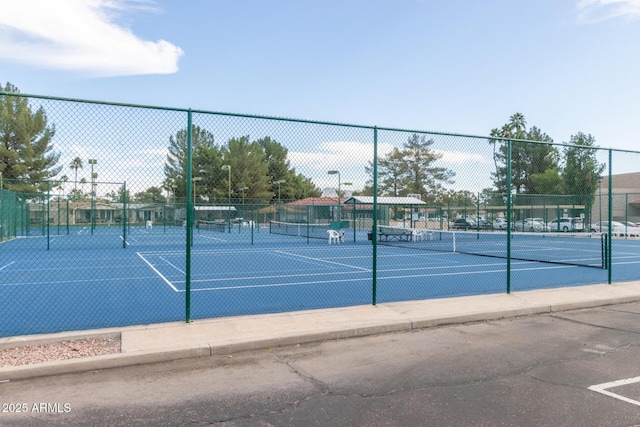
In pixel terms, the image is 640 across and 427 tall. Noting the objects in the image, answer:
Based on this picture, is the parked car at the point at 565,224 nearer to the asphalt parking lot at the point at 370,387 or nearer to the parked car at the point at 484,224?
the parked car at the point at 484,224

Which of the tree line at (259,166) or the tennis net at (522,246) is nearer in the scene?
the tree line at (259,166)

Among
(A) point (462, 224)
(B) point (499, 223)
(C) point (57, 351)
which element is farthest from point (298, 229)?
(C) point (57, 351)

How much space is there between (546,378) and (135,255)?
17883 mm

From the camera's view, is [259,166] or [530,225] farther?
[530,225]

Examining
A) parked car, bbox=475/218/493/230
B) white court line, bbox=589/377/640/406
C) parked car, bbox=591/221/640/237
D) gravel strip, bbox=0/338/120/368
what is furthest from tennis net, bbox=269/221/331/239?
white court line, bbox=589/377/640/406

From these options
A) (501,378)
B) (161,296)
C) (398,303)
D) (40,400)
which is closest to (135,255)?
(161,296)

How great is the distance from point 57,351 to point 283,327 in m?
2.89

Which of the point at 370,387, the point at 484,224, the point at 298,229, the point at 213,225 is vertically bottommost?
the point at 370,387

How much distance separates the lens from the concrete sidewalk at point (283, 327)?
19.1ft

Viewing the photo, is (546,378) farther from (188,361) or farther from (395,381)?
(188,361)

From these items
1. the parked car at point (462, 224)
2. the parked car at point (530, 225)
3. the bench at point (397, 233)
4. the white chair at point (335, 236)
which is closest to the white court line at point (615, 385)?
the white chair at point (335, 236)

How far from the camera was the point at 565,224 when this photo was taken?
36.4 m

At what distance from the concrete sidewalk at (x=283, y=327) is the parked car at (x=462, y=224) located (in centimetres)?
2415

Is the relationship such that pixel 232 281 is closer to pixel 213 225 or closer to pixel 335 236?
pixel 335 236
